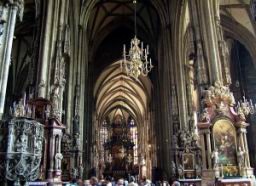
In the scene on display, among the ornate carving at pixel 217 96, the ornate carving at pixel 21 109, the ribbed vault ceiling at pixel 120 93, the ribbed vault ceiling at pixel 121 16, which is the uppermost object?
the ribbed vault ceiling at pixel 121 16

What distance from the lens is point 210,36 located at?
48.4 ft

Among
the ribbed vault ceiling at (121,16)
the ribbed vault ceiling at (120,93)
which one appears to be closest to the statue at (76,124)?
the ribbed vault ceiling at (121,16)

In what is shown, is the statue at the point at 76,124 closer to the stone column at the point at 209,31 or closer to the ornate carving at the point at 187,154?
the ornate carving at the point at 187,154

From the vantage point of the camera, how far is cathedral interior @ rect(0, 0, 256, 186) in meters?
8.62

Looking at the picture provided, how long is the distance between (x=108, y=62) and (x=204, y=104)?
18556 mm

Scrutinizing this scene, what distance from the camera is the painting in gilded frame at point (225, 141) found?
13147mm

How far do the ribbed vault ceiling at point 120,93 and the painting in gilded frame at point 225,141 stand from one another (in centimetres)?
2017

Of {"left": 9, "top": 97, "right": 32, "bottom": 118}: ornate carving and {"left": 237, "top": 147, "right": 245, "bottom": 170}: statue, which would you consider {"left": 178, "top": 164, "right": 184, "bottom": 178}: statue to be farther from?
{"left": 9, "top": 97, "right": 32, "bottom": 118}: ornate carving

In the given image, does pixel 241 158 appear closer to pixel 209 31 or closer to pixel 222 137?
pixel 222 137

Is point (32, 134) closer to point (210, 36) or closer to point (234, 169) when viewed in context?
point (234, 169)

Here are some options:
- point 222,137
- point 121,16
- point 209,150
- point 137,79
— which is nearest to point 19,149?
point 209,150

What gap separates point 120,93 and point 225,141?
32.1 meters

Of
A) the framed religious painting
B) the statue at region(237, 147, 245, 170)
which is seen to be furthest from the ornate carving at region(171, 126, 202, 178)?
the statue at region(237, 147, 245, 170)

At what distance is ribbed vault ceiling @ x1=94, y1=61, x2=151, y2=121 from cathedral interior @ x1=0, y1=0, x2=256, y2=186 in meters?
1.16
